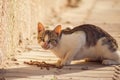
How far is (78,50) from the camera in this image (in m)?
6.86

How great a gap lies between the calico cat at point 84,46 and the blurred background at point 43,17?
0.70 m

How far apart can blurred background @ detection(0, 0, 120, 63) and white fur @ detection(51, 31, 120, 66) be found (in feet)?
2.74

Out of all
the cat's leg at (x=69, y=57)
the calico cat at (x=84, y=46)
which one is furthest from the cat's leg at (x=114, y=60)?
the cat's leg at (x=69, y=57)

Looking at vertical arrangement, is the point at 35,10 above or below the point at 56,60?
above

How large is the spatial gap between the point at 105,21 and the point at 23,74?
5.18 meters

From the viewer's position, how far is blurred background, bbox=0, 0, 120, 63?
7117mm

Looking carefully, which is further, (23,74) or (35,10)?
(35,10)

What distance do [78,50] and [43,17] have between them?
3644 millimetres

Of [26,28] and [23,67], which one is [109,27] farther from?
[23,67]

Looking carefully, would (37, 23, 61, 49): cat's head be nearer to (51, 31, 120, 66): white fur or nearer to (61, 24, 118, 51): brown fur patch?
(51, 31, 120, 66): white fur

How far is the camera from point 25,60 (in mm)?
7238

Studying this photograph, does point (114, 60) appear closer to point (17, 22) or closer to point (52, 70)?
point (52, 70)

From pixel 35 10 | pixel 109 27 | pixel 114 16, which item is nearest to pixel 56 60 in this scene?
pixel 35 10

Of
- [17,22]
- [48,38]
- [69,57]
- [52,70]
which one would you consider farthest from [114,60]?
[17,22]
